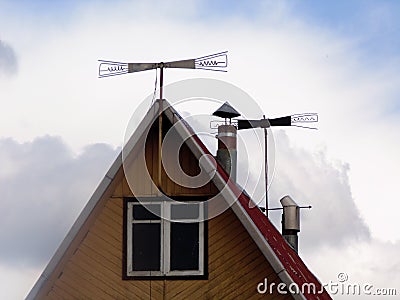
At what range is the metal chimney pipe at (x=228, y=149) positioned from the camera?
25.7 meters

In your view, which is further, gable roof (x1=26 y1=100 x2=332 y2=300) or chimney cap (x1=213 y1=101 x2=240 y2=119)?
chimney cap (x1=213 y1=101 x2=240 y2=119)

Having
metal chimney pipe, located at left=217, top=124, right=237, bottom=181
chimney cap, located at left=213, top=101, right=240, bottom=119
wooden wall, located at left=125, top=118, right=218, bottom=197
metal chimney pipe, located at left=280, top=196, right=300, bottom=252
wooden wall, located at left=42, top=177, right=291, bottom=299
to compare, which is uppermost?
chimney cap, located at left=213, top=101, right=240, bottom=119

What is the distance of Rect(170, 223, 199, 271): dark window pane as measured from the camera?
20672 mm

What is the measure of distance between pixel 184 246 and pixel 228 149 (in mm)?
5884

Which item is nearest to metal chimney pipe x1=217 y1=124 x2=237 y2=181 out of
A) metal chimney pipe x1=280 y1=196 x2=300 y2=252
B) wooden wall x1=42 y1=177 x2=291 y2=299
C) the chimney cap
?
the chimney cap

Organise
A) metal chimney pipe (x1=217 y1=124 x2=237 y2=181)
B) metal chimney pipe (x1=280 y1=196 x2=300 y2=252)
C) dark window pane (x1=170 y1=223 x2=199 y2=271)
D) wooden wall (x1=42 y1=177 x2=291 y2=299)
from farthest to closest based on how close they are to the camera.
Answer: metal chimney pipe (x1=280 y1=196 x2=300 y2=252), metal chimney pipe (x1=217 y1=124 x2=237 y2=181), dark window pane (x1=170 y1=223 x2=199 y2=271), wooden wall (x1=42 y1=177 x2=291 y2=299)

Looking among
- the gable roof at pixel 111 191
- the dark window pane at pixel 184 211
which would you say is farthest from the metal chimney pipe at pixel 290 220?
the dark window pane at pixel 184 211

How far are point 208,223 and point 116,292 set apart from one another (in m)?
2.08

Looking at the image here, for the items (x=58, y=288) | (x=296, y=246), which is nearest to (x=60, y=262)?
(x=58, y=288)

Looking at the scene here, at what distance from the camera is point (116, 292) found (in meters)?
20.6

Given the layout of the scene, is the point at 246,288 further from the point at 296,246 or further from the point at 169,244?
the point at 296,246

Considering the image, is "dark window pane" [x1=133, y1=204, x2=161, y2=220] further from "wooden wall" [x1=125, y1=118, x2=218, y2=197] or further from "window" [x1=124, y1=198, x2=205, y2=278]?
"wooden wall" [x1=125, y1=118, x2=218, y2=197]

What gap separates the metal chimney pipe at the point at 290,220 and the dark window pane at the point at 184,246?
32.7 ft

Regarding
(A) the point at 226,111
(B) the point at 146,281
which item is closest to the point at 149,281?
(B) the point at 146,281
